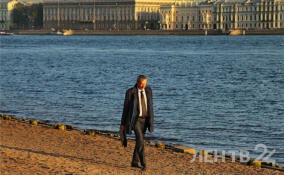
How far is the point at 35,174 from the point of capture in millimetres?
10445

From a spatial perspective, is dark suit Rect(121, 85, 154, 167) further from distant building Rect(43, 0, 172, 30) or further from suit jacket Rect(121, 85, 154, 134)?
distant building Rect(43, 0, 172, 30)

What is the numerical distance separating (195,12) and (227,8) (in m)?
10.2

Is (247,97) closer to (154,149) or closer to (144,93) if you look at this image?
(154,149)

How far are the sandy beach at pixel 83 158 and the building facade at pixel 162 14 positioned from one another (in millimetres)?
145547

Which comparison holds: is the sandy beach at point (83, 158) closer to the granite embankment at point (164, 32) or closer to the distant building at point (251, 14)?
the granite embankment at point (164, 32)

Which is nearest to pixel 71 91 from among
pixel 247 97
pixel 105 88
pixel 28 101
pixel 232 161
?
pixel 105 88

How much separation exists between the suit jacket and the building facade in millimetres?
149272

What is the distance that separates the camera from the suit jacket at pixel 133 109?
10.3 metres

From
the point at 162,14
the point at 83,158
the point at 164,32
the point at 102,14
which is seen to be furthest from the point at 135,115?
the point at 102,14

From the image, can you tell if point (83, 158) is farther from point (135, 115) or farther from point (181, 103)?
point (181, 103)

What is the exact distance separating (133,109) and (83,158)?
253 cm

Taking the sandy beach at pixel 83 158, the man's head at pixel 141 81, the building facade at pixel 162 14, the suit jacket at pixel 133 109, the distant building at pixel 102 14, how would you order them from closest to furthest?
the man's head at pixel 141 81 < the suit jacket at pixel 133 109 < the sandy beach at pixel 83 158 < the building facade at pixel 162 14 < the distant building at pixel 102 14

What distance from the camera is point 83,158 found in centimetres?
1253

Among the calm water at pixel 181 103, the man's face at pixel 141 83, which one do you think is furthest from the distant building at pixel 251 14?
the man's face at pixel 141 83
